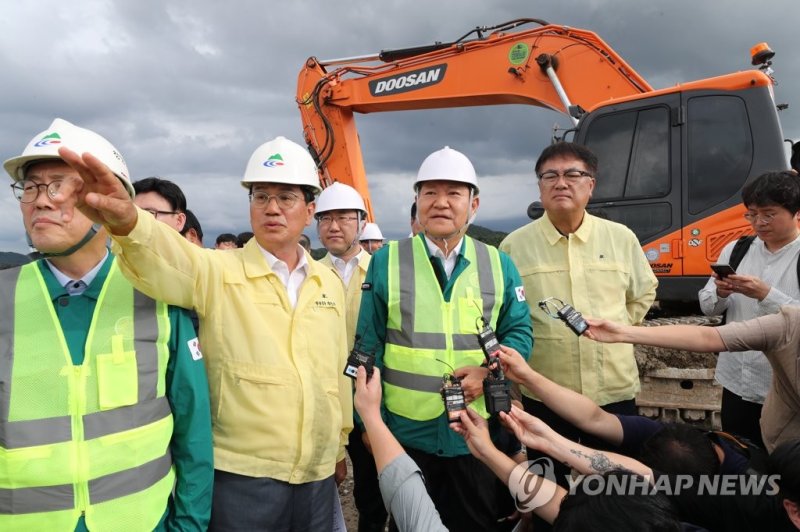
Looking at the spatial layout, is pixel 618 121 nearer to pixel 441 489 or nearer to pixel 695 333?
pixel 695 333

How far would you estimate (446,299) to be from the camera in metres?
2.45

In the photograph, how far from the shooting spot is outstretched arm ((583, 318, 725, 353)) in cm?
239

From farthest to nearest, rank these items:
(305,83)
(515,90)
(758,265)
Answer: (305,83) → (515,90) → (758,265)

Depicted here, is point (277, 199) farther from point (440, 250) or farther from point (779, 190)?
point (779, 190)

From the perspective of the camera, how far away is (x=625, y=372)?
9.37 ft

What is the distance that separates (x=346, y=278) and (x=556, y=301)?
1.87 meters

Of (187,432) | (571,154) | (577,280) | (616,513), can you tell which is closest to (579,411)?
(577,280)

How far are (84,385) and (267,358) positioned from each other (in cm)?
62

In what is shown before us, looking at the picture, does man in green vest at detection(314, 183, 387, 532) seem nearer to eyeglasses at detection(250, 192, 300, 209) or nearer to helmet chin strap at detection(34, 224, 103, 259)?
eyeglasses at detection(250, 192, 300, 209)

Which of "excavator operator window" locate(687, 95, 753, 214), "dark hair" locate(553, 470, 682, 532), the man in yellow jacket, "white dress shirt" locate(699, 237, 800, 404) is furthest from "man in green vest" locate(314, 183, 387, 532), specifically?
"excavator operator window" locate(687, 95, 753, 214)

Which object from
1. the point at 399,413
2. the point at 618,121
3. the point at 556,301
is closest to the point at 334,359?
the point at 399,413

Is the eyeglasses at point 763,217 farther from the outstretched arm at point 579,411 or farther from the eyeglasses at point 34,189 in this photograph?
the eyeglasses at point 34,189

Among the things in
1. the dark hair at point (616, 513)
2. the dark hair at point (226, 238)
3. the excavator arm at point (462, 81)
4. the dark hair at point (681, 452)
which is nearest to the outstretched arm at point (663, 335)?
the dark hair at point (681, 452)

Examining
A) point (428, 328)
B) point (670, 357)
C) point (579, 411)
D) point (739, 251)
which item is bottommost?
point (670, 357)
